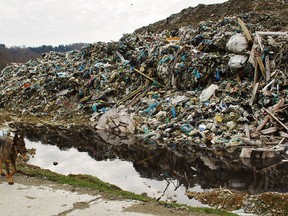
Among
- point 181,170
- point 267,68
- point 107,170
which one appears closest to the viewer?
point 181,170

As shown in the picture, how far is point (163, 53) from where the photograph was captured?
16.6 meters

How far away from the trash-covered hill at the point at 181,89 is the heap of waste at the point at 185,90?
4cm

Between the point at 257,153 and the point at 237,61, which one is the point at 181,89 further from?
the point at 257,153

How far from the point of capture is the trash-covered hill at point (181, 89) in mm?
11398

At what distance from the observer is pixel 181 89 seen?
48.9 feet

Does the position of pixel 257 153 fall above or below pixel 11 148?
below

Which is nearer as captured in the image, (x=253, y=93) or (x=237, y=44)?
(x=253, y=93)

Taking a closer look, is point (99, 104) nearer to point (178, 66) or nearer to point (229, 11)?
point (178, 66)

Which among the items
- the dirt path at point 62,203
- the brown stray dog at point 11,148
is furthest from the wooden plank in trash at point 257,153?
the brown stray dog at point 11,148

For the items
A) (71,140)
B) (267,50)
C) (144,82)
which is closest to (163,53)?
(144,82)

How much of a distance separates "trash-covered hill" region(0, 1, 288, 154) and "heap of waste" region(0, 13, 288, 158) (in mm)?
36

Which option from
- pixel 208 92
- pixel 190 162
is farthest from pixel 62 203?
pixel 208 92

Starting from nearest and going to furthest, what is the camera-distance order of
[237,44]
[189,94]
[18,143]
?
1. [18,143]
2. [237,44]
3. [189,94]

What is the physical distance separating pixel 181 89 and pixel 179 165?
20.2 ft
